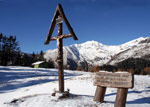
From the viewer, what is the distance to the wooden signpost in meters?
8.11

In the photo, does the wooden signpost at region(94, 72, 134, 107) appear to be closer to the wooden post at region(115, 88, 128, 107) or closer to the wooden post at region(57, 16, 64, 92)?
the wooden post at region(115, 88, 128, 107)

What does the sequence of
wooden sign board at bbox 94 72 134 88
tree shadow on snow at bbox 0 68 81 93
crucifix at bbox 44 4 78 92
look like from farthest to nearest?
tree shadow on snow at bbox 0 68 81 93 < crucifix at bbox 44 4 78 92 < wooden sign board at bbox 94 72 134 88

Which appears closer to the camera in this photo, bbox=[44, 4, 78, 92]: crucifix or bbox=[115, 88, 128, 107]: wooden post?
bbox=[115, 88, 128, 107]: wooden post

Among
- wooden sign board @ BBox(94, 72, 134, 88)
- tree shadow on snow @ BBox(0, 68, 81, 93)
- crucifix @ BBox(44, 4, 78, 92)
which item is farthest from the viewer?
tree shadow on snow @ BBox(0, 68, 81, 93)

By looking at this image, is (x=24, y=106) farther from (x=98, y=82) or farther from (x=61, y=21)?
(x=61, y=21)

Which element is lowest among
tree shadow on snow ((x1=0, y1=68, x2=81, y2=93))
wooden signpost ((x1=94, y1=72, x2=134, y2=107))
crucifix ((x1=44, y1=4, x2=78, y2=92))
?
tree shadow on snow ((x1=0, y1=68, x2=81, y2=93))

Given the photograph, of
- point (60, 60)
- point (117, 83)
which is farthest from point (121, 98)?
point (60, 60)

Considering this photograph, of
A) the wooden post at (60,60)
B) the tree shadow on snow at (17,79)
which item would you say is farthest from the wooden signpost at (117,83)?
the tree shadow on snow at (17,79)

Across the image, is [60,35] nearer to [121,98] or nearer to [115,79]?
[115,79]

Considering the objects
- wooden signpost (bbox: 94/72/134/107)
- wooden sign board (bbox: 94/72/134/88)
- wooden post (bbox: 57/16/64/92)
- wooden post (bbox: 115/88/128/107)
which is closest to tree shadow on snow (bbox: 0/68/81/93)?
wooden post (bbox: 57/16/64/92)

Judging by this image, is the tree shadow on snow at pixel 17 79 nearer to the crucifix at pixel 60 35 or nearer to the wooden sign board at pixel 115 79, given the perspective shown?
the crucifix at pixel 60 35

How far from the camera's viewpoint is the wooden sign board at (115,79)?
8078mm

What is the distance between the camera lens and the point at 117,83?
8469 mm

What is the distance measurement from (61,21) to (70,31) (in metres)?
1.15
